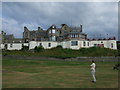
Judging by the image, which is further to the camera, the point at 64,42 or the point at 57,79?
the point at 64,42

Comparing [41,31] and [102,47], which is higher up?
[41,31]

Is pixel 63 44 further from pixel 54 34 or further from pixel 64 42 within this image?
pixel 54 34

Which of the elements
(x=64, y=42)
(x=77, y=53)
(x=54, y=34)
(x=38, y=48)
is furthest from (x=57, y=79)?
(x=54, y=34)

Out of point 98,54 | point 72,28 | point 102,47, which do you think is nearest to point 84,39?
point 102,47

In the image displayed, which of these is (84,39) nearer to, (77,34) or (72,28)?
(77,34)

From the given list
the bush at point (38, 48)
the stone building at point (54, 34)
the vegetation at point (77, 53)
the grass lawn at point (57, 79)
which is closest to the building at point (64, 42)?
the stone building at point (54, 34)

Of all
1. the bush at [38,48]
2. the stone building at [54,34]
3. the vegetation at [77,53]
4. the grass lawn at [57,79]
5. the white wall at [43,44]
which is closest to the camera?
the grass lawn at [57,79]

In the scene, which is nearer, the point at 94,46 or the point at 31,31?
the point at 94,46

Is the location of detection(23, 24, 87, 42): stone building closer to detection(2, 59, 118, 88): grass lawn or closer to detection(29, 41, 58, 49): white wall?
detection(29, 41, 58, 49): white wall

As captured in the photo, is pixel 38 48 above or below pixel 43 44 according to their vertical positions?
below

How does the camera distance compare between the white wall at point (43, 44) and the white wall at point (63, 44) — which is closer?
the white wall at point (63, 44)

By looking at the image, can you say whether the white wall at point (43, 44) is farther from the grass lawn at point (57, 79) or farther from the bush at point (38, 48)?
the grass lawn at point (57, 79)

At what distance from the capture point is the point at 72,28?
A: 7944 cm

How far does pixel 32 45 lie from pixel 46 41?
18.8ft
